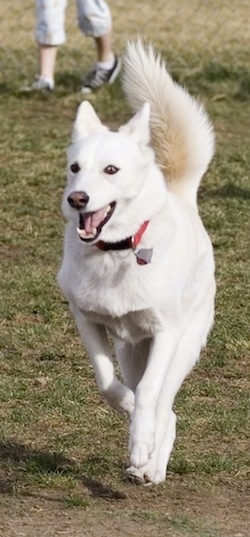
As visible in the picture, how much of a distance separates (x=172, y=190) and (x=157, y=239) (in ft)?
2.07

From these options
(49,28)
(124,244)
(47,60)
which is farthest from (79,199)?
(47,60)

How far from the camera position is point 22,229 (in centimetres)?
Answer: 745

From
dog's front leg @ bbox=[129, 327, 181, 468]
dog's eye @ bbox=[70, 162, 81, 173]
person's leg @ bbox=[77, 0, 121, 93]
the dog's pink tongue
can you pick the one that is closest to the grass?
person's leg @ bbox=[77, 0, 121, 93]

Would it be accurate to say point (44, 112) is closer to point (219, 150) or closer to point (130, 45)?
point (219, 150)

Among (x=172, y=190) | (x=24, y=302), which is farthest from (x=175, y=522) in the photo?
(x=24, y=302)

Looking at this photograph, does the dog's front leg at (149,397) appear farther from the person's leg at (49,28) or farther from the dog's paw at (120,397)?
the person's leg at (49,28)

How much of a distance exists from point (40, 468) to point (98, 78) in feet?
20.2

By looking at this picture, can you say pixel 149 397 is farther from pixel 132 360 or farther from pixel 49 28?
pixel 49 28

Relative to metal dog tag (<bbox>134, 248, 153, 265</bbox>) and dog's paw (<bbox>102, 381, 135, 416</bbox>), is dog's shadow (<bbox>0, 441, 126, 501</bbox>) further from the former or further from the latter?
metal dog tag (<bbox>134, 248, 153, 265</bbox>)

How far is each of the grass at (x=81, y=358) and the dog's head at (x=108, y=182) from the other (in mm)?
859

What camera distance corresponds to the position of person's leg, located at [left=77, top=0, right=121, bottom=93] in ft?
31.9

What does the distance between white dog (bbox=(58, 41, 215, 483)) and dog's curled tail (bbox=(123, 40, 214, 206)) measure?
317mm

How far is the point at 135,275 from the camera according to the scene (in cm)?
387

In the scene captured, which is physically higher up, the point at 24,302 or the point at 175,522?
the point at 175,522
